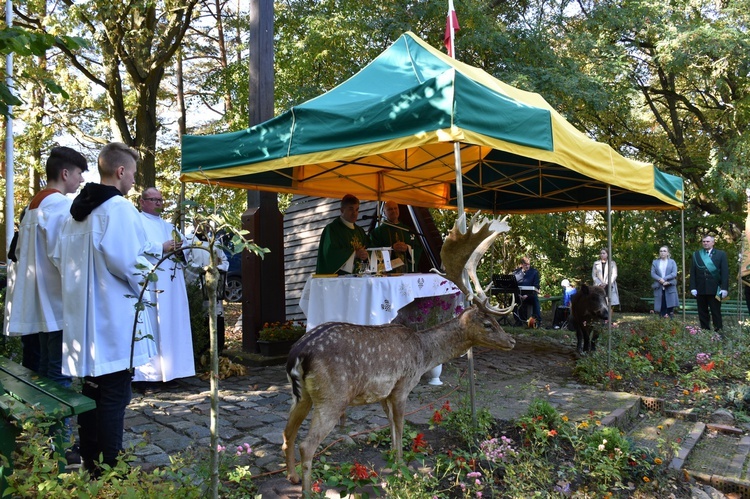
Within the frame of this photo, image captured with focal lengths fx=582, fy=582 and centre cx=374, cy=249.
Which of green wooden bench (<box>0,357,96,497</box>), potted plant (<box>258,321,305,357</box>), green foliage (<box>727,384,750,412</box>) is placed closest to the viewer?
green wooden bench (<box>0,357,96,497</box>)

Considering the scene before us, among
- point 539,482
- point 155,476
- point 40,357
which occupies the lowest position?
point 539,482

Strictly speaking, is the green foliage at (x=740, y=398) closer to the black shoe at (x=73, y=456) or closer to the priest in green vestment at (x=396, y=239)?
the priest in green vestment at (x=396, y=239)

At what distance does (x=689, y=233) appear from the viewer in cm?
2023

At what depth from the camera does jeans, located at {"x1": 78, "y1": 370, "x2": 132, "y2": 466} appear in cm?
329

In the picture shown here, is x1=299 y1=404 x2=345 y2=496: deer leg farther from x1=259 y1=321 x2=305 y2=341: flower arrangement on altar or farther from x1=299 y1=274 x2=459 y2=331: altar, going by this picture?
x1=259 y1=321 x2=305 y2=341: flower arrangement on altar

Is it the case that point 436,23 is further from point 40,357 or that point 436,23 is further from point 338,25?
point 40,357

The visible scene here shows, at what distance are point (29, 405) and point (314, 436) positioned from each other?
1.48 m

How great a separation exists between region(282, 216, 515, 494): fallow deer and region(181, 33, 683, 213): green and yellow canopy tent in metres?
0.62

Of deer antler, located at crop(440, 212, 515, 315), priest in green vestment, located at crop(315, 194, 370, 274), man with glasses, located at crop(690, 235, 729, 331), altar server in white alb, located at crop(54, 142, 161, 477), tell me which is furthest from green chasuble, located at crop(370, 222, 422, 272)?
man with glasses, located at crop(690, 235, 729, 331)

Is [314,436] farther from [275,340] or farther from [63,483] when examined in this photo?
[275,340]

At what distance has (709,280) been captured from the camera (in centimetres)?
1104

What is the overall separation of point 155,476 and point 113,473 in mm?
192

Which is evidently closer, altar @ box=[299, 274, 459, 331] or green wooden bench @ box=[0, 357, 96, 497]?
green wooden bench @ box=[0, 357, 96, 497]

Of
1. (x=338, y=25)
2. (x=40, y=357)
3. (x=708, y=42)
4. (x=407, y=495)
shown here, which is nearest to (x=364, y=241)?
(x=40, y=357)
